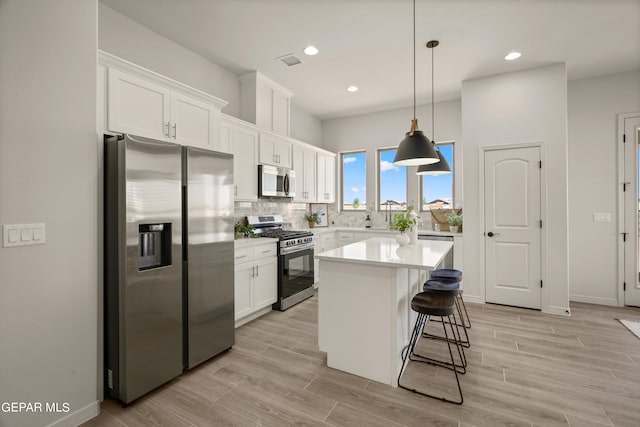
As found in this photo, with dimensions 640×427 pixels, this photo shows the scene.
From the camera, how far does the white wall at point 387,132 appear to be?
5.13 meters

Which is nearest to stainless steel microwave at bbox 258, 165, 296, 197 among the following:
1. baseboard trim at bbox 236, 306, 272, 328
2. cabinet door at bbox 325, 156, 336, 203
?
cabinet door at bbox 325, 156, 336, 203

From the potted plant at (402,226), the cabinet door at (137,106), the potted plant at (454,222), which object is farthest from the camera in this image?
the potted plant at (454,222)

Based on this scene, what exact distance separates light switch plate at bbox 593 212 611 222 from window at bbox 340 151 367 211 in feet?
11.3

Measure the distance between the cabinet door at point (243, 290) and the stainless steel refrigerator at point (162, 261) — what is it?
50 centimetres

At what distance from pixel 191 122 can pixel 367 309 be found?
2.36 metres

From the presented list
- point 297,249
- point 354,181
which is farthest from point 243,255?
point 354,181

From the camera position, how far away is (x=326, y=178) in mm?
5793

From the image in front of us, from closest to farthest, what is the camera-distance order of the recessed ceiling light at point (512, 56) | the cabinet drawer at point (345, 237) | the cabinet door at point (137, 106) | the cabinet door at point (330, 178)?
the cabinet door at point (137, 106)
the recessed ceiling light at point (512, 56)
the cabinet drawer at point (345, 237)
the cabinet door at point (330, 178)

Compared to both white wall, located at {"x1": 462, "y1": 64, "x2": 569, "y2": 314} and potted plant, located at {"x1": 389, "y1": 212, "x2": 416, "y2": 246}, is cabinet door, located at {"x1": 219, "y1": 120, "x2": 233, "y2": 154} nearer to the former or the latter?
potted plant, located at {"x1": 389, "y1": 212, "x2": 416, "y2": 246}

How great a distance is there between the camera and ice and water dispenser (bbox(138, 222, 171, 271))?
2115 millimetres

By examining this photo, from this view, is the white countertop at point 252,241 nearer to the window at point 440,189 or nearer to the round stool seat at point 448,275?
the round stool seat at point 448,275

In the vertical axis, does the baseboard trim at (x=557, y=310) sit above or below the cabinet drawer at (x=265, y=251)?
below

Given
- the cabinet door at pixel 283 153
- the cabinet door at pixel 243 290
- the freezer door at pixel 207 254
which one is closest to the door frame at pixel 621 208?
the cabinet door at pixel 283 153

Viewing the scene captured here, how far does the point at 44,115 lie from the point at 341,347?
251 centimetres
